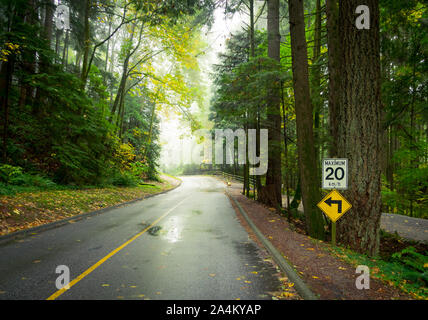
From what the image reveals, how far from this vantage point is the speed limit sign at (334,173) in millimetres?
5922

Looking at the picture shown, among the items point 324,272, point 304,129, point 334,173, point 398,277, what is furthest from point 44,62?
point 398,277

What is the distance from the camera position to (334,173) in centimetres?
597

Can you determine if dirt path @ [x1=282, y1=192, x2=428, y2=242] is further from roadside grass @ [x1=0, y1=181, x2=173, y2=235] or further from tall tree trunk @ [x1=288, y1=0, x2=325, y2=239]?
roadside grass @ [x1=0, y1=181, x2=173, y2=235]

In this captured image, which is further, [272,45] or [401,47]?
[272,45]

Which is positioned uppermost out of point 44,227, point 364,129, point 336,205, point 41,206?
point 364,129

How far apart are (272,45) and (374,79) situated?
8.58 meters

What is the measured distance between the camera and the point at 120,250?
19.2 ft

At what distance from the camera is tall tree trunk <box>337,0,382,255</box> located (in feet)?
20.6

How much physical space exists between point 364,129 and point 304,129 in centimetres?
177

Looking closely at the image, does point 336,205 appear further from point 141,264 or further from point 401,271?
point 141,264
